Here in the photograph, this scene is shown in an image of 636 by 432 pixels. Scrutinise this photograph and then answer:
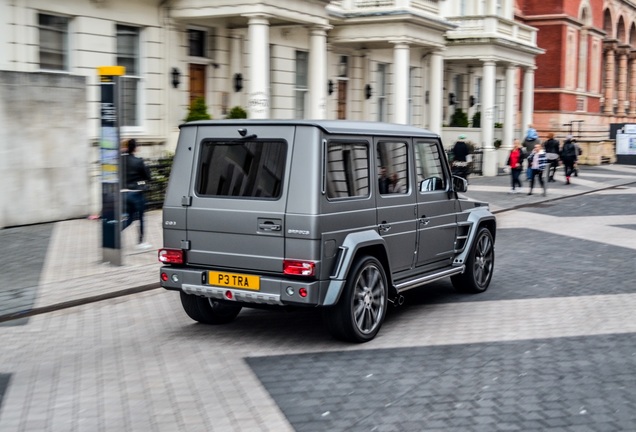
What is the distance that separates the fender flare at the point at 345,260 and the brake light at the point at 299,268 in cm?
25

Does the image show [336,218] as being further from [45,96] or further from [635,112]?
[635,112]

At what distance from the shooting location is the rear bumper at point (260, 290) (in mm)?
7262

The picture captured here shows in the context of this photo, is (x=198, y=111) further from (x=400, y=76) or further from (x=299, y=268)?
(x=299, y=268)

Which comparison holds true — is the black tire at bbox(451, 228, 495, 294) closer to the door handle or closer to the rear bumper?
the rear bumper

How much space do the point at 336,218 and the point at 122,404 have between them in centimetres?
252

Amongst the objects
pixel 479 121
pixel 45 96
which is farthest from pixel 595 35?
pixel 45 96

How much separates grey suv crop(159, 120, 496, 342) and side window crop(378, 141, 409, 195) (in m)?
0.01

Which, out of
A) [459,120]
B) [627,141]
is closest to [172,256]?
[459,120]

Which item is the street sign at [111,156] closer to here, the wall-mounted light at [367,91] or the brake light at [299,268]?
the brake light at [299,268]

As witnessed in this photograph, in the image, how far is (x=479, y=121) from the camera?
121ft

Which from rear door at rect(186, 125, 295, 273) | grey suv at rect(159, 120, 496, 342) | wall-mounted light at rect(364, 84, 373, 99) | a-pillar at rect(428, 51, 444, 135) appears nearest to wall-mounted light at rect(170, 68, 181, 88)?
wall-mounted light at rect(364, 84, 373, 99)

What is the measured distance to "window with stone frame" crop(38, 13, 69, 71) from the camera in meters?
17.1

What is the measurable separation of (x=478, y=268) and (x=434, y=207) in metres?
1.48

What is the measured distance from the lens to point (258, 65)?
66.1 feet
